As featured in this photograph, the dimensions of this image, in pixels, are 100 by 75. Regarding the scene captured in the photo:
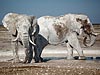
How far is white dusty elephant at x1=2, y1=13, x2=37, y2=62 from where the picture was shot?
1741cm

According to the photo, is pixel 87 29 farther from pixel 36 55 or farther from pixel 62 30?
pixel 36 55

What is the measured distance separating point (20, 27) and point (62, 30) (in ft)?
12.0

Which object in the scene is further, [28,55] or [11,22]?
[11,22]

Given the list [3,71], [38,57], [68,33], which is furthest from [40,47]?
[3,71]

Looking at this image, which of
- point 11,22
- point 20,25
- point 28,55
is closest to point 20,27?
point 20,25

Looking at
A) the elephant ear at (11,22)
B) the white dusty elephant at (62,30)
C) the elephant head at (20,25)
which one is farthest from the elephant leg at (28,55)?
the elephant ear at (11,22)

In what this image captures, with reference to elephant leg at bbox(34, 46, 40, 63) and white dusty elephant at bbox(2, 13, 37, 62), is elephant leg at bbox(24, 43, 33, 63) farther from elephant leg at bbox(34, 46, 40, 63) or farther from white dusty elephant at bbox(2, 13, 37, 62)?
elephant leg at bbox(34, 46, 40, 63)

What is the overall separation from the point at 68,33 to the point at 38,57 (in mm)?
2521

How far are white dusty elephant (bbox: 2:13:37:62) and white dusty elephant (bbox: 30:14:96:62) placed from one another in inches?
53.8

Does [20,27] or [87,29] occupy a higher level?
[20,27]

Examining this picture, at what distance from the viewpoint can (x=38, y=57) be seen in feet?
64.5

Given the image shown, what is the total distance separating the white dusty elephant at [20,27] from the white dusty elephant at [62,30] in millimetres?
1365

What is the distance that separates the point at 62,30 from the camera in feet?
67.6

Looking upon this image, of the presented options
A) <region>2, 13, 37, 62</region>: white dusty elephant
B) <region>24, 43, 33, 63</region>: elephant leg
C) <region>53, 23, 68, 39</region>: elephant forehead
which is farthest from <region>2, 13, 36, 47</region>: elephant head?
<region>53, 23, 68, 39</region>: elephant forehead
